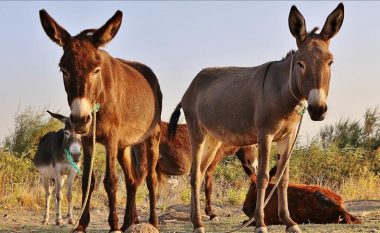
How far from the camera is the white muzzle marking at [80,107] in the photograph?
6203 mm

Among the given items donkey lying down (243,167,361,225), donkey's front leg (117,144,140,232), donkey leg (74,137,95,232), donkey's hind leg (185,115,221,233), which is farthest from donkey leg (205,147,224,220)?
donkey leg (74,137,95,232)

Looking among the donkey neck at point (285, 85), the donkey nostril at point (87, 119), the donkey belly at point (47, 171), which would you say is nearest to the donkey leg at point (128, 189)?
the donkey nostril at point (87, 119)

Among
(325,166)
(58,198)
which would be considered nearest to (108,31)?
(58,198)

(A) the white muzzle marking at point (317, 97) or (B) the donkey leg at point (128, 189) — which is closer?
(A) the white muzzle marking at point (317, 97)

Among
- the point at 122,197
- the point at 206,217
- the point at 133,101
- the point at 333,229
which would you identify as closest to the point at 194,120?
the point at 133,101

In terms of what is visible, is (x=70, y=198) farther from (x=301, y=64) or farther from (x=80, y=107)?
(x=301, y=64)

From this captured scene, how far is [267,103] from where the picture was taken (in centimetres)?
680

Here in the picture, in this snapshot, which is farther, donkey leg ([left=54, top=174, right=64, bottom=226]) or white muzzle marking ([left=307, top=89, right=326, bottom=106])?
donkey leg ([left=54, top=174, right=64, bottom=226])

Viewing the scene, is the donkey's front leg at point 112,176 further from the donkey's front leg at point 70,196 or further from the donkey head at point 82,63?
the donkey's front leg at point 70,196

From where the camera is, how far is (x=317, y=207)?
8.58m

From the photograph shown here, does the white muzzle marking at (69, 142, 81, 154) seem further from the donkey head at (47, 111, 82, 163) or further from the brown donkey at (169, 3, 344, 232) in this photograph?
the brown donkey at (169, 3, 344, 232)

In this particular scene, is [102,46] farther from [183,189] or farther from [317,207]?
[183,189]

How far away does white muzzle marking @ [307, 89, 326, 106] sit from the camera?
19.5 ft

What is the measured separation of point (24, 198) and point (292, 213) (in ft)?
26.2
